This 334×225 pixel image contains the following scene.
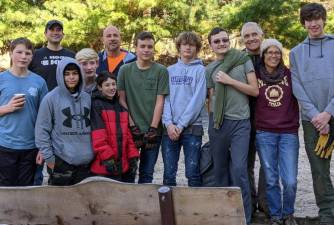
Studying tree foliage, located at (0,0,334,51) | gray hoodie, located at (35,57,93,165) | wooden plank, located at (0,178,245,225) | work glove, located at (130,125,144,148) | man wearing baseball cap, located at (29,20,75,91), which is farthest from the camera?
tree foliage, located at (0,0,334,51)

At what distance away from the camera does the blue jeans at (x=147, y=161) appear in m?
5.06

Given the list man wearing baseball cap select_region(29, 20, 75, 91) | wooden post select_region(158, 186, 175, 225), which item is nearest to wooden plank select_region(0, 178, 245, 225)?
wooden post select_region(158, 186, 175, 225)

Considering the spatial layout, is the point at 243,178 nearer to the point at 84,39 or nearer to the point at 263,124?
the point at 263,124

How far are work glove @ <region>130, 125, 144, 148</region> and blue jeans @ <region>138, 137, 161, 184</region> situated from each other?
0.68 feet

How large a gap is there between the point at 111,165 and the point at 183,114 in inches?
36.6

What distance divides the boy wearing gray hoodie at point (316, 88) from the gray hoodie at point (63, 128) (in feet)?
6.56

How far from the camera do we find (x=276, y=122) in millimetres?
4637

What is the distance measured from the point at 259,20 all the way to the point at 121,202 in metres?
11.2

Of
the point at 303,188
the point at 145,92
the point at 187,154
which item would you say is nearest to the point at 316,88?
the point at 187,154

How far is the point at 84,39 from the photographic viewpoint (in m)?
15.7

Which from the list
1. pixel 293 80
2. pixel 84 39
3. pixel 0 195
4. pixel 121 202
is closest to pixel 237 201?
pixel 121 202

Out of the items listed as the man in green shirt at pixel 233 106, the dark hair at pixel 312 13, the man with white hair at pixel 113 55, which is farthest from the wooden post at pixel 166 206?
the man with white hair at pixel 113 55

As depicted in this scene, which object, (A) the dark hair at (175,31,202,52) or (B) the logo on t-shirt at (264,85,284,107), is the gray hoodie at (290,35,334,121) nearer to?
(B) the logo on t-shirt at (264,85,284,107)

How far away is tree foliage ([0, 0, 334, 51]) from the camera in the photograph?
1386 centimetres
